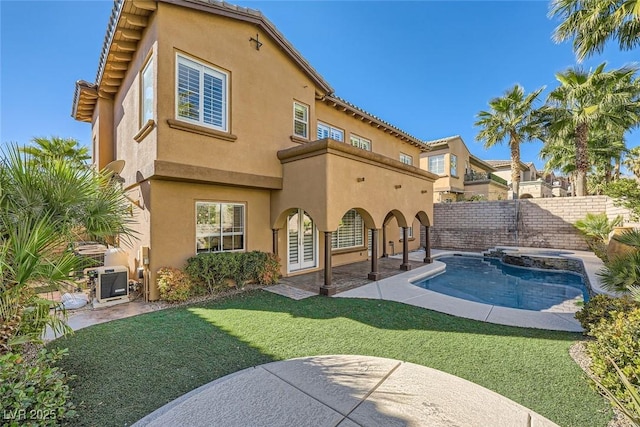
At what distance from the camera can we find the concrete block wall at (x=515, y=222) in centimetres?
1853

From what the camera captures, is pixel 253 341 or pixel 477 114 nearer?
pixel 253 341

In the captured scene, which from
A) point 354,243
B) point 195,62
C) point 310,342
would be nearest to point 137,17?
point 195,62

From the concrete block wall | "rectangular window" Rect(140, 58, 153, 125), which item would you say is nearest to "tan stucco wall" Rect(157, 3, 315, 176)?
"rectangular window" Rect(140, 58, 153, 125)

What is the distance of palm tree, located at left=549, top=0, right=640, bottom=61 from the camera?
1089 cm

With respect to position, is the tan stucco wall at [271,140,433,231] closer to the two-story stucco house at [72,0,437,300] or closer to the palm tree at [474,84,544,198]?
the two-story stucco house at [72,0,437,300]

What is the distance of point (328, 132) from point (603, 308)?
12.0 meters

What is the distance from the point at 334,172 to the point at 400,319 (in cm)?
485

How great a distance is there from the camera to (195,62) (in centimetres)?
902

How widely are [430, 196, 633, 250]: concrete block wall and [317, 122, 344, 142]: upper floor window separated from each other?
42.8 feet

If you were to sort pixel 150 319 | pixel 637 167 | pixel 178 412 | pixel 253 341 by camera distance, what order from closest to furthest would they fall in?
1. pixel 178 412
2. pixel 253 341
3. pixel 150 319
4. pixel 637 167

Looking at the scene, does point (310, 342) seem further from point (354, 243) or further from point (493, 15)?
point (493, 15)

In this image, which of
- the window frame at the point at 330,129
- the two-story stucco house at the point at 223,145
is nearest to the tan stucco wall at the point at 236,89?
the two-story stucco house at the point at 223,145

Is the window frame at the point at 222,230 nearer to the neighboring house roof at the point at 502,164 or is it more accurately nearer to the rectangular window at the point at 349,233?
the rectangular window at the point at 349,233

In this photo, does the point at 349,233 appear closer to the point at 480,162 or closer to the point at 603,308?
the point at 603,308
